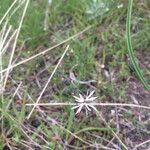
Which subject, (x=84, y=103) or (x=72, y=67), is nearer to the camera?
(x=84, y=103)

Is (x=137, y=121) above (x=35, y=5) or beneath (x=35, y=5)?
beneath

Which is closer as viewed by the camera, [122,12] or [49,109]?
[49,109]

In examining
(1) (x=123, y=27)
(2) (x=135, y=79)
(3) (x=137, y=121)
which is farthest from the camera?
(1) (x=123, y=27)

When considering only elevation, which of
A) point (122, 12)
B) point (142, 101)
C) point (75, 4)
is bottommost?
point (142, 101)

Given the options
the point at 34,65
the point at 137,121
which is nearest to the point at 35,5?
the point at 34,65

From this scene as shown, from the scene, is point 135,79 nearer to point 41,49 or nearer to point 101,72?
point 101,72

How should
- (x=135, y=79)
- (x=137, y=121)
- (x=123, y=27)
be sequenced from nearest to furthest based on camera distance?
(x=137, y=121) < (x=135, y=79) < (x=123, y=27)

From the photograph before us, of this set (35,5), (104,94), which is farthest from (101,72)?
(35,5)
